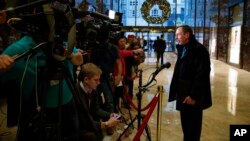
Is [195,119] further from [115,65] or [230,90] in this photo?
[230,90]

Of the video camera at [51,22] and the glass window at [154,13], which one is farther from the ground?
the glass window at [154,13]

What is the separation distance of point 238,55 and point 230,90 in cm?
695

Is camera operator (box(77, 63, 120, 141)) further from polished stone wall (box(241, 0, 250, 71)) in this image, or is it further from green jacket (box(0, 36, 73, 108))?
polished stone wall (box(241, 0, 250, 71))

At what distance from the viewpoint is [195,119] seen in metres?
3.44

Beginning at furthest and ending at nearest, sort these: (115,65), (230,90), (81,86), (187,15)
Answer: (187,15) → (230,90) → (115,65) → (81,86)

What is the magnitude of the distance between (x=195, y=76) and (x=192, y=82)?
81 millimetres

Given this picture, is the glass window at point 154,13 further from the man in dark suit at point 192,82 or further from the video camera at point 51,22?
the video camera at point 51,22

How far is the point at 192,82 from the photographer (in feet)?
11.2

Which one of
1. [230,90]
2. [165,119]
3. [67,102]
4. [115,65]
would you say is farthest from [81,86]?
[230,90]

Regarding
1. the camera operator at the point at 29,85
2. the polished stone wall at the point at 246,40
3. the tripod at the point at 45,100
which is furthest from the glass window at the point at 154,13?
the tripod at the point at 45,100

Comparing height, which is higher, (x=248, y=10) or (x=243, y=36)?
(x=248, y=10)

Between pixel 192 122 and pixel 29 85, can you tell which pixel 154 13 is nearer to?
pixel 192 122

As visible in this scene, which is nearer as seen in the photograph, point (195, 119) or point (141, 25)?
point (195, 119)

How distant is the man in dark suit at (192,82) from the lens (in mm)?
3344
